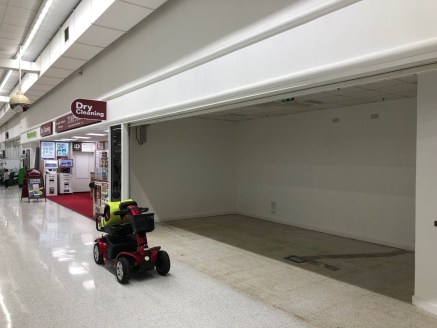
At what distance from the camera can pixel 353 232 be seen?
6438 mm

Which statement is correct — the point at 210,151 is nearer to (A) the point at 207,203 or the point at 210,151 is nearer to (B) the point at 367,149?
(A) the point at 207,203

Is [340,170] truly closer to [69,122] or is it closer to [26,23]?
[26,23]

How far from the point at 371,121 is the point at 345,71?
143 inches

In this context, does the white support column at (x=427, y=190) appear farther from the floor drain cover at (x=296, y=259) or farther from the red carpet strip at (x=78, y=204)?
the red carpet strip at (x=78, y=204)

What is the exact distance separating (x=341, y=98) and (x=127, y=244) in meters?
4.24

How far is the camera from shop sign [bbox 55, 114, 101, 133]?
885cm

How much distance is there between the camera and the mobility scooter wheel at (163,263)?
4.29 metres

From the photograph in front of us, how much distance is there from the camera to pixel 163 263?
14.1ft

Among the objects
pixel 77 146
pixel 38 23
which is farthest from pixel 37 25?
pixel 77 146

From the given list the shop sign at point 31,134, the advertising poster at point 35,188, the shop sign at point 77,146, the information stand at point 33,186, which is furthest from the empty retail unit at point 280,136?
the shop sign at point 31,134

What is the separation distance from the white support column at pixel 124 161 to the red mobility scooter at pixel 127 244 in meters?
2.03

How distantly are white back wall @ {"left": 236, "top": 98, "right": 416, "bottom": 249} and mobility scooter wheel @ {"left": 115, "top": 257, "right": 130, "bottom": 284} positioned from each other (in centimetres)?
443

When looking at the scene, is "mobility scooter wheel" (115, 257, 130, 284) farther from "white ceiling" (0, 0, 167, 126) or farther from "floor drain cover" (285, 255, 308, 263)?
"white ceiling" (0, 0, 167, 126)

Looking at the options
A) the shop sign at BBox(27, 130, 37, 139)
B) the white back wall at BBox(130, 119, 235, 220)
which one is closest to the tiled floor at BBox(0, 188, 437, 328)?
the white back wall at BBox(130, 119, 235, 220)
